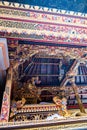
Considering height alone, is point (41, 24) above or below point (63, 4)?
below

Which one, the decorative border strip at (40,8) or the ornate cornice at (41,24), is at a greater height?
the decorative border strip at (40,8)

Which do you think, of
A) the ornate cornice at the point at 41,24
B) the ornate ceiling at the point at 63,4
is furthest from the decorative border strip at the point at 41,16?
the ornate ceiling at the point at 63,4

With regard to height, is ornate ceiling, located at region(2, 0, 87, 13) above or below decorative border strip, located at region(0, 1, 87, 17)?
above

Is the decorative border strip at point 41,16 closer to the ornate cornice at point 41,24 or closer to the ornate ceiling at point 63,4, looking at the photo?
the ornate cornice at point 41,24

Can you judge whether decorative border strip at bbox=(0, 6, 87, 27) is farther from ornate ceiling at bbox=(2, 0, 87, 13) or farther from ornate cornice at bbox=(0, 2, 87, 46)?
ornate ceiling at bbox=(2, 0, 87, 13)

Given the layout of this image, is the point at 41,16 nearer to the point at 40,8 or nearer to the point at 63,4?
the point at 40,8

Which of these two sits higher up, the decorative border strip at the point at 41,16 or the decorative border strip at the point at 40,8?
the decorative border strip at the point at 40,8

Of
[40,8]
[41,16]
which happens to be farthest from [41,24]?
[40,8]

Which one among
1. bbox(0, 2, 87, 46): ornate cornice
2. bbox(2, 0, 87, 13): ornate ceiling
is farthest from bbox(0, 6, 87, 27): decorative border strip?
bbox(2, 0, 87, 13): ornate ceiling

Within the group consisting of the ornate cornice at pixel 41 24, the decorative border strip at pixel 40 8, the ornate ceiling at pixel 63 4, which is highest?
the ornate ceiling at pixel 63 4

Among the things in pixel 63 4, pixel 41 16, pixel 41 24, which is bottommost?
pixel 41 24

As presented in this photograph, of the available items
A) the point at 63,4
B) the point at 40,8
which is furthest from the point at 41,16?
the point at 63,4

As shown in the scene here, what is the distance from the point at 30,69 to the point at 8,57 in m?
0.63

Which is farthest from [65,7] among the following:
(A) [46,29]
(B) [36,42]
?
(B) [36,42]
